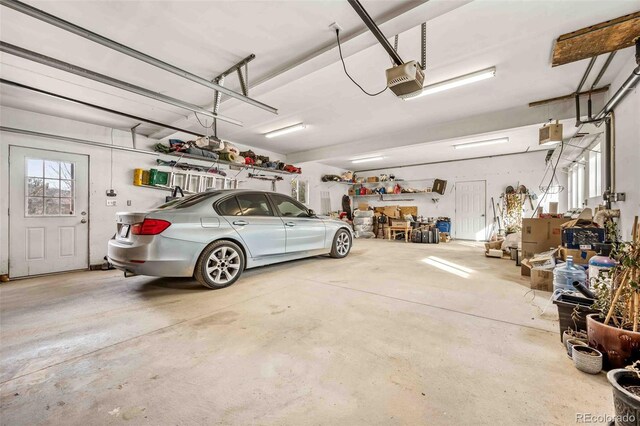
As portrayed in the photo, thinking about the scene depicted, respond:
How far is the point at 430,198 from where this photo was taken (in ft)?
32.5

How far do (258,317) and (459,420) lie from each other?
1.66 metres

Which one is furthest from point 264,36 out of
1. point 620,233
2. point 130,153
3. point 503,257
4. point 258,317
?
point 503,257

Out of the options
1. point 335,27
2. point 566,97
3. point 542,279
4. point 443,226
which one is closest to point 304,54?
point 335,27

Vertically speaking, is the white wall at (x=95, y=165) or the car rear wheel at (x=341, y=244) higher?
the white wall at (x=95, y=165)

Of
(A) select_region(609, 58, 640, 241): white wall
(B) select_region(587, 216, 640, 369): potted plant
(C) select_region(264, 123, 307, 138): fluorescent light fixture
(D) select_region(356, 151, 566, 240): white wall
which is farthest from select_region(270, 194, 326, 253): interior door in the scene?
(D) select_region(356, 151, 566, 240): white wall

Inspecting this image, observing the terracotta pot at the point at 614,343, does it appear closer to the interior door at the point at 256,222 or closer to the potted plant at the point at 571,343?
the potted plant at the point at 571,343

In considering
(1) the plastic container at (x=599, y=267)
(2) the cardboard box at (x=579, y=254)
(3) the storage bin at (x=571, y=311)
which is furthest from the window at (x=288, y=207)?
(2) the cardboard box at (x=579, y=254)

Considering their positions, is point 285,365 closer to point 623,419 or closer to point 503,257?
point 623,419

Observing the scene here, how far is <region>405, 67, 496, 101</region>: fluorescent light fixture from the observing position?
11.0 ft

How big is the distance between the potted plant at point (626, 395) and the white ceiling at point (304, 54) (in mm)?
2598

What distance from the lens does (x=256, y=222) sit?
3.58 m

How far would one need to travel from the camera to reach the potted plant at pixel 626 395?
97 centimetres

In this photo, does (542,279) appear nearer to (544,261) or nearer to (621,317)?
(544,261)

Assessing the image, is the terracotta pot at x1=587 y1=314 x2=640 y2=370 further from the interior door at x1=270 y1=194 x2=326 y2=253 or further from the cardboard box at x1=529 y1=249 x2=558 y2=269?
the interior door at x1=270 y1=194 x2=326 y2=253
